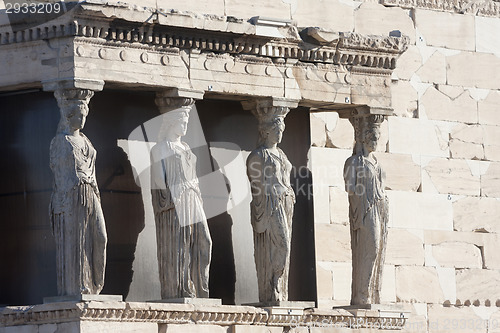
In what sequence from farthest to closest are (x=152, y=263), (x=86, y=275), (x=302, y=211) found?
(x=302, y=211), (x=152, y=263), (x=86, y=275)

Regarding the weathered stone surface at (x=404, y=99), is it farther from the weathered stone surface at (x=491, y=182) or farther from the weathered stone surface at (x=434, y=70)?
the weathered stone surface at (x=491, y=182)

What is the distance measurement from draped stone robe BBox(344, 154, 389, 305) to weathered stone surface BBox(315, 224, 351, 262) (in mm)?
949

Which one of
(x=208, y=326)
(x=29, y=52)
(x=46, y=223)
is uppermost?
(x=29, y=52)

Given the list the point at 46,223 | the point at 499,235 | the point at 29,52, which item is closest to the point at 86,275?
the point at 46,223

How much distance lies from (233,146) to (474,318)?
2993 millimetres

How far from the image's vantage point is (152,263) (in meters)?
12.1

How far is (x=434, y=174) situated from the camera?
14.3 meters

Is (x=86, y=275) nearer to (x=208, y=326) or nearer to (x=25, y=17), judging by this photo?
(x=208, y=326)

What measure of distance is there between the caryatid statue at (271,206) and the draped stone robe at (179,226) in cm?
49

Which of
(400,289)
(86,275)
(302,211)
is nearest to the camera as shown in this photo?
(86,275)

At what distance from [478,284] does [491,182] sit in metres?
0.91

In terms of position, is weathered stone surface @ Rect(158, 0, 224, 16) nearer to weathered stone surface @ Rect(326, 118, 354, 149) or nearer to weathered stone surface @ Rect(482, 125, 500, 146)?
weathered stone surface @ Rect(326, 118, 354, 149)

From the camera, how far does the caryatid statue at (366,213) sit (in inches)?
491

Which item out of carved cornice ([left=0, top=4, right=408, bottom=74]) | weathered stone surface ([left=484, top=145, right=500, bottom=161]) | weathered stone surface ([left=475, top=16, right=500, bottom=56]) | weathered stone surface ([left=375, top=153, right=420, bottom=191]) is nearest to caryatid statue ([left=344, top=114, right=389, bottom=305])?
carved cornice ([left=0, top=4, right=408, bottom=74])
